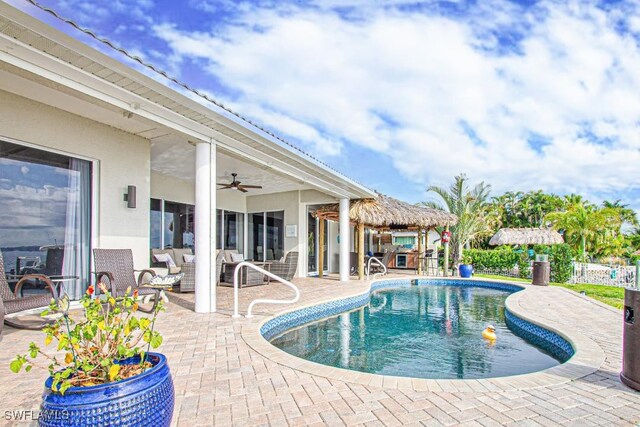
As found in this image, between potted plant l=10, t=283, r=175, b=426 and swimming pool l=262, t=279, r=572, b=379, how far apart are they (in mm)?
3110

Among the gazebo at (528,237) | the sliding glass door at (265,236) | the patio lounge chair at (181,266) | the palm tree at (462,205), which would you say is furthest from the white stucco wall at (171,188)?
the gazebo at (528,237)

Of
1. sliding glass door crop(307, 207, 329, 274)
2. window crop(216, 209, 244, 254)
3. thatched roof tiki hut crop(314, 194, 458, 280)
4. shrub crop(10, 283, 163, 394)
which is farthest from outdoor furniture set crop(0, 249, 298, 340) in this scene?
sliding glass door crop(307, 207, 329, 274)

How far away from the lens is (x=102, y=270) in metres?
6.04

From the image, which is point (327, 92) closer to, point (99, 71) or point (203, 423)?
point (99, 71)

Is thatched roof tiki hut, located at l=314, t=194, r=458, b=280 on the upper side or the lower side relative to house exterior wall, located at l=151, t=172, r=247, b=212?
lower

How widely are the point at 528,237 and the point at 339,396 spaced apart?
26.0 metres

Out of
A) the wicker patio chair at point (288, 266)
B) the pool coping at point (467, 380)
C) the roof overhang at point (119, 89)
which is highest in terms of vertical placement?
the roof overhang at point (119, 89)

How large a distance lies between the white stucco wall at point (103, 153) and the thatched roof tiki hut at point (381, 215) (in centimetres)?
671

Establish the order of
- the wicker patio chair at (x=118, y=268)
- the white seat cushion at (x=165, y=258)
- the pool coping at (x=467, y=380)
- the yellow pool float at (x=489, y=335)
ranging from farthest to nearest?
the white seat cushion at (x=165, y=258), the wicker patio chair at (x=118, y=268), the yellow pool float at (x=489, y=335), the pool coping at (x=467, y=380)

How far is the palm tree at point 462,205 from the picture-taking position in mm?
17141

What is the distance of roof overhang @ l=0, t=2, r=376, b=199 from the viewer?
343cm

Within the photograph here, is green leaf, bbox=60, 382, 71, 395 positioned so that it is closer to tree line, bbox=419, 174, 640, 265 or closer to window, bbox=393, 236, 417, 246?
tree line, bbox=419, 174, 640, 265

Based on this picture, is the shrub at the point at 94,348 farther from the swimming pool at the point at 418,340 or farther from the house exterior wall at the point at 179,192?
the house exterior wall at the point at 179,192

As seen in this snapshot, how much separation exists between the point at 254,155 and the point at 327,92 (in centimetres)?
725
